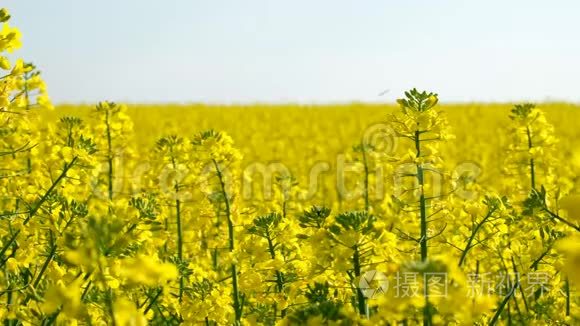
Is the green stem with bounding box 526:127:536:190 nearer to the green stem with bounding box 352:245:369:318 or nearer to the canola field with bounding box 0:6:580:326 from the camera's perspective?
the canola field with bounding box 0:6:580:326

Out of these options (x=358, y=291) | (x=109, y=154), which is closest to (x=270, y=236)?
(x=358, y=291)

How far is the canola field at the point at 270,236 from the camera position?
2240 millimetres

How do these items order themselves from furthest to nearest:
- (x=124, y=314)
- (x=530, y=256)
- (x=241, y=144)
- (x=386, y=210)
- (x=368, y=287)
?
(x=241, y=144) → (x=386, y=210) → (x=530, y=256) → (x=368, y=287) → (x=124, y=314)

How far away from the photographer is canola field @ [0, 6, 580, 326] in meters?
2.24

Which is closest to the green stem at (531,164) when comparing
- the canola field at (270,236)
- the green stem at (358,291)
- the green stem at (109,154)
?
the canola field at (270,236)

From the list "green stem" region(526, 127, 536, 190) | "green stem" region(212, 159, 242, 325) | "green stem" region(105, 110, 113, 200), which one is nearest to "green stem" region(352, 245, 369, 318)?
"green stem" region(212, 159, 242, 325)

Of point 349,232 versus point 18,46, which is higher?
point 18,46

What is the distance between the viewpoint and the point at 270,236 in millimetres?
3543

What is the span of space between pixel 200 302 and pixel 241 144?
14387 millimetres

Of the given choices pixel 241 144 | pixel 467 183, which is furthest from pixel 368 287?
pixel 241 144

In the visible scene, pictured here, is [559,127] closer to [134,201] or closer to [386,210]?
[386,210]

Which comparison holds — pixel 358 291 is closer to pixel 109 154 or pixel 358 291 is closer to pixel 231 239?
pixel 231 239

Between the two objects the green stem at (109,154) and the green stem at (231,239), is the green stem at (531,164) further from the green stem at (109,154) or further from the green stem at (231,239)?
the green stem at (109,154)

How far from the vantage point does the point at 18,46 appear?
360cm
